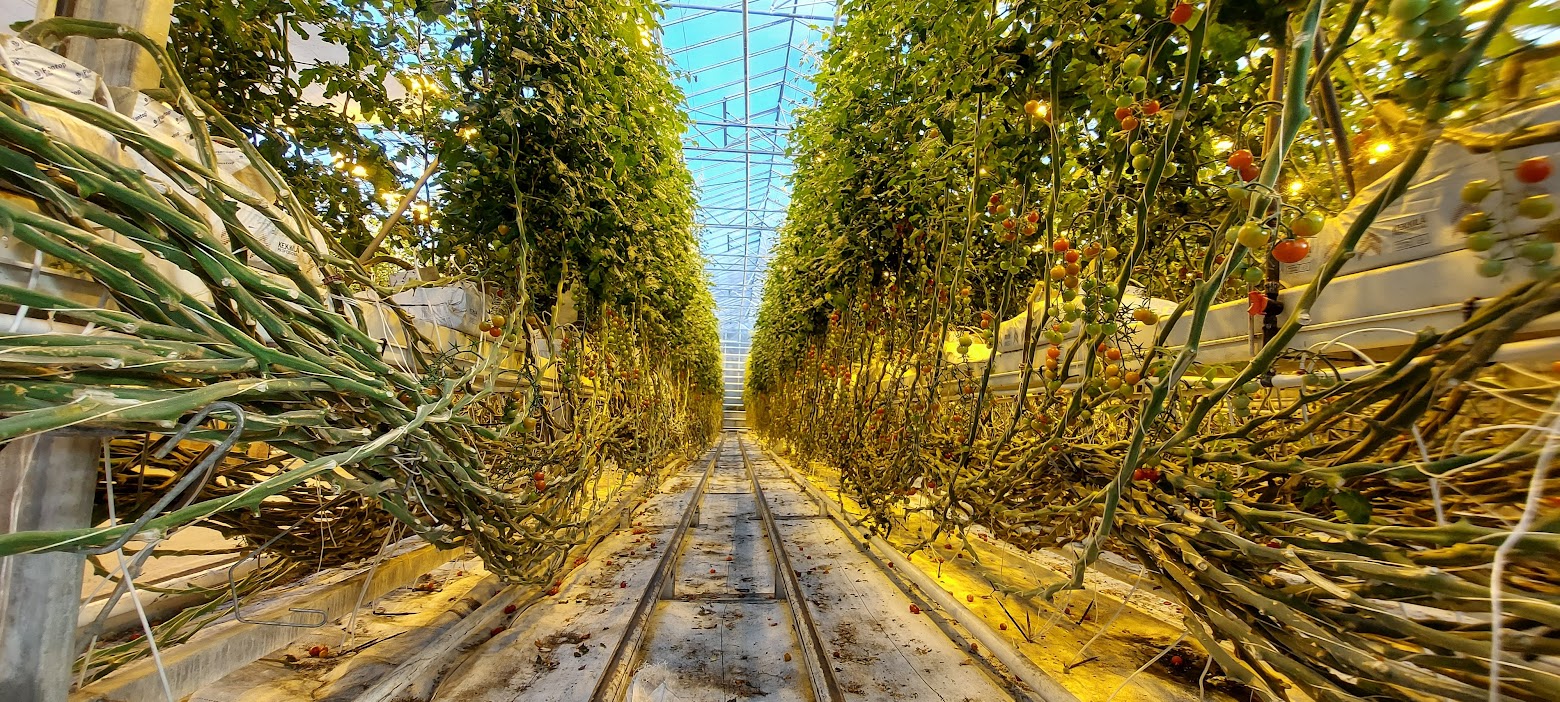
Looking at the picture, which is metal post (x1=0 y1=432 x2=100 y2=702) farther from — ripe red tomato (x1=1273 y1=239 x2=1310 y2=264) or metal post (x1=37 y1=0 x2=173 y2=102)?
ripe red tomato (x1=1273 y1=239 x2=1310 y2=264)

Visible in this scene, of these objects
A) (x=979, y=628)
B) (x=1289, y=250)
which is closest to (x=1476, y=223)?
(x=1289, y=250)

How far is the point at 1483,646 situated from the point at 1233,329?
86 cm

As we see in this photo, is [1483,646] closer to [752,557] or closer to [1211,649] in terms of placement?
[1211,649]

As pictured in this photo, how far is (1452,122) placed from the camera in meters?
0.61

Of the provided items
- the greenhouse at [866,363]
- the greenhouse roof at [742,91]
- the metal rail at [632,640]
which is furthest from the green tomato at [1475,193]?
the greenhouse roof at [742,91]

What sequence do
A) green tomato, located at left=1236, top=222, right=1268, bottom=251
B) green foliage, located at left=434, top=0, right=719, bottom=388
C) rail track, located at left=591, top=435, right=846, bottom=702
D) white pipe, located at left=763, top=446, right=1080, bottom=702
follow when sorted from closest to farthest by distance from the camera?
1. green tomato, located at left=1236, top=222, right=1268, bottom=251
2. white pipe, located at left=763, top=446, right=1080, bottom=702
3. rail track, located at left=591, top=435, right=846, bottom=702
4. green foliage, located at left=434, top=0, right=719, bottom=388

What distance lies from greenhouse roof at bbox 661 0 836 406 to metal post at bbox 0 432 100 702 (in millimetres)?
3890

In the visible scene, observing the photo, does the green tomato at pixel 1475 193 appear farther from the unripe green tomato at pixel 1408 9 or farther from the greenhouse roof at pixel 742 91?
the greenhouse roof at pixel 742 91

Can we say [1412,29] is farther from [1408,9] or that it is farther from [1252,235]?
[1252,235]

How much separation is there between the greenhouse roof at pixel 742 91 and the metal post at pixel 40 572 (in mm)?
3890

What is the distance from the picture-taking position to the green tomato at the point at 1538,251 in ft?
1.55


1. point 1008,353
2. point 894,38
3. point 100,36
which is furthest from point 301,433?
point 894,38

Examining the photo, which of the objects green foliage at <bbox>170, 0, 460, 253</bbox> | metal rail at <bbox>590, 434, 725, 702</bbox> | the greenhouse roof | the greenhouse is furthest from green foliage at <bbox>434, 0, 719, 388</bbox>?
the greenhouse roof

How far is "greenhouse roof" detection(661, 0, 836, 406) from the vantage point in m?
9.52
